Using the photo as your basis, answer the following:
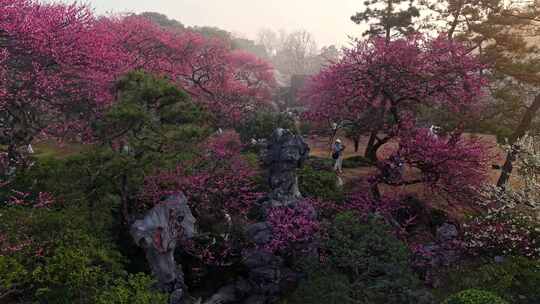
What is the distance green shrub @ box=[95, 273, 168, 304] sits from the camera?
29.8ft

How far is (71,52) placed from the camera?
1530 centimetres

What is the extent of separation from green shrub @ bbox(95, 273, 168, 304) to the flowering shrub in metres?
4.37

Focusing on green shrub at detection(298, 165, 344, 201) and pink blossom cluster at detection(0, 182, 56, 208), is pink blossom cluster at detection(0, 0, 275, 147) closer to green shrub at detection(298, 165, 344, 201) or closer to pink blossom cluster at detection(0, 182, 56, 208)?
pink blossom cluster at detection(0, 182, 56, 208)

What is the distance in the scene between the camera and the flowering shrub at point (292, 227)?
42.0ft

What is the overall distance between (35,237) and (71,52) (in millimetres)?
8429

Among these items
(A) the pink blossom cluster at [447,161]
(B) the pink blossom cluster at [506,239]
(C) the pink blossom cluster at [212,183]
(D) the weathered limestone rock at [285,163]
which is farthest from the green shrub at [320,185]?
(B) the pink blossom cluster at [506,239]

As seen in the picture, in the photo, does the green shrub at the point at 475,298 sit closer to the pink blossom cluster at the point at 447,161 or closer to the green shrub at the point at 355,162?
the pink blossom cluster at the point at 447,161

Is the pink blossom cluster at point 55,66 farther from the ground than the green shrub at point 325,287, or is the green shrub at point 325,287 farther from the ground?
the pink blossom cluster at point 55,66

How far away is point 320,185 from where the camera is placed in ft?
54.4

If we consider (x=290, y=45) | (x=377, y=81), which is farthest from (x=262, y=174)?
(x=290, y=45)

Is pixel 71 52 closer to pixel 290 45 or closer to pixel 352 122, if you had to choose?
pixel 352 122

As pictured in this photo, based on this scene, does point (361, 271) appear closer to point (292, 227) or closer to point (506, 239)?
point (292, 227)

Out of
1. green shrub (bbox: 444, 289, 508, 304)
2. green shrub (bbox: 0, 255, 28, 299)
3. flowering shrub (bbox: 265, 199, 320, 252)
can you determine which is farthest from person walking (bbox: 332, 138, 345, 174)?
green shrub (bbox: 0, 255, 28, 299)

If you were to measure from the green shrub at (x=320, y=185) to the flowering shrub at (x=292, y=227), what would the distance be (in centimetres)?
264
